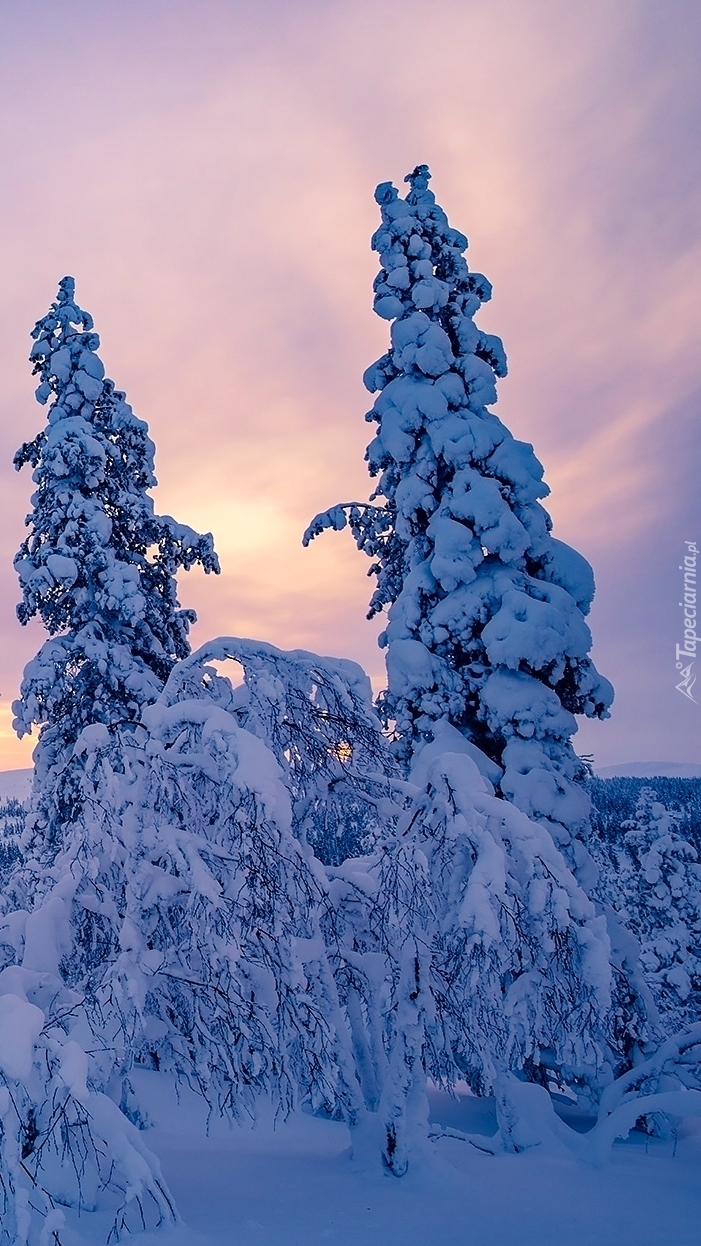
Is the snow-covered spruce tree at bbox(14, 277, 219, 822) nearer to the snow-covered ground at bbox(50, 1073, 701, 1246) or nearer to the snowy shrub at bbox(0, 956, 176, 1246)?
the snow-covered ground at bbox(50, 1073, 701, 1246)

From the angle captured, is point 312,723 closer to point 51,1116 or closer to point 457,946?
point 457,946

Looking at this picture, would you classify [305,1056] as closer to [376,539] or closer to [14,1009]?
[14,1009]

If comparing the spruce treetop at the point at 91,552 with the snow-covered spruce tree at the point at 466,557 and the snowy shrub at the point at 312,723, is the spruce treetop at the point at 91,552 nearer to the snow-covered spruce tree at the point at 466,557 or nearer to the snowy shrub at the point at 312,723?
the snow-covered spruce tree at the point at 466,557

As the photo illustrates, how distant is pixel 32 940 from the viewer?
21.6ft

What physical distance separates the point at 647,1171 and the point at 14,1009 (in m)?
6.47

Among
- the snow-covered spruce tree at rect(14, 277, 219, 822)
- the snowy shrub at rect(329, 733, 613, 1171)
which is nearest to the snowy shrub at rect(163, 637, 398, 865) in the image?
the snowy shrub at rect(329, 733, 613, 1171)

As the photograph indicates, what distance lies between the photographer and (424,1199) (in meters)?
6.93

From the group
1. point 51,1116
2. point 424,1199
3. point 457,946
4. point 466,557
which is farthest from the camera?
point 466,557

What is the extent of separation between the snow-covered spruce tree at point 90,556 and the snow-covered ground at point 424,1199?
308 inches

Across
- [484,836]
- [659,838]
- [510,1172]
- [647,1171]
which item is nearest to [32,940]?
[484,836]

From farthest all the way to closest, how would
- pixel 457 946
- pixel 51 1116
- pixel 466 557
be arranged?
1. pixel 466 557
2. pixel 457 946
3. pixel 51 1116

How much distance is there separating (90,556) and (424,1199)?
1154 centimetres

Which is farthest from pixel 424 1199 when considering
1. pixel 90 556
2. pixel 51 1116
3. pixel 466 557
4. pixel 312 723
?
pixel 90 556

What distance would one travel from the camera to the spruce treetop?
15.2 meters
